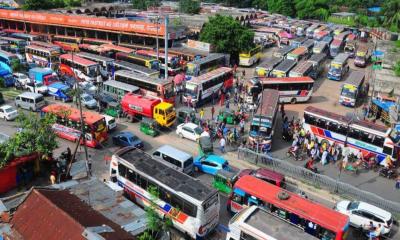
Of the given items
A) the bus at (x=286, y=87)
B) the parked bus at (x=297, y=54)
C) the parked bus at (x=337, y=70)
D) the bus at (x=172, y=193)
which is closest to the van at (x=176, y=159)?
the bus at (x=172, y=193)

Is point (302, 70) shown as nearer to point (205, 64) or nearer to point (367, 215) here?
point (205, 64)

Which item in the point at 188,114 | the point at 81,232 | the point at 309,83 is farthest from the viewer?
the point at 309,83

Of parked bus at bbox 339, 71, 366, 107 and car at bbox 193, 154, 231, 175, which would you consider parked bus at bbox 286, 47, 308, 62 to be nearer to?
parked bus at bbox 339, 71, 366, 107

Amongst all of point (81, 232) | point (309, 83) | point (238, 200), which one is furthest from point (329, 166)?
point (81, 232)

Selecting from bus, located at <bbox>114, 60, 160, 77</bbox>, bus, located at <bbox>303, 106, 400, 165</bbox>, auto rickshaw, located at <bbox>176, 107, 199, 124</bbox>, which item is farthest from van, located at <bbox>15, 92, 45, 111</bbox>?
bus, located at <bbox>303, 106, 400, 165</bbox>

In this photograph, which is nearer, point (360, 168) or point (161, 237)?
point (161, 237)

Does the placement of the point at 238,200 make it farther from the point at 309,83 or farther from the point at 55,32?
the point at 55,32

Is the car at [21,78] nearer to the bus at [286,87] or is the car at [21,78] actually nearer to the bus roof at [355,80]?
the bus at [286,87]
